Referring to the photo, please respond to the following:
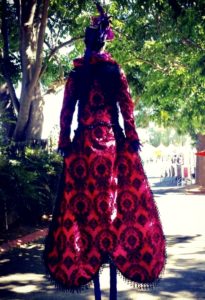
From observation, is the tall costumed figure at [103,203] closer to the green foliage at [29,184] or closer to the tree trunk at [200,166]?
the green foliage at [29,184]

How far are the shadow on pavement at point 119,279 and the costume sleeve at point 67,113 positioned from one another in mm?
1910

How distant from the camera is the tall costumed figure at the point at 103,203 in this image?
9.13 ft

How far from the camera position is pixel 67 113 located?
10.1 feet

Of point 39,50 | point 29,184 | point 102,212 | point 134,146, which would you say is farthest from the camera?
point 39,50

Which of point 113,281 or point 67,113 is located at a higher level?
point 67,113

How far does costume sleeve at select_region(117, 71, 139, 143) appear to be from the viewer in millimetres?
2975

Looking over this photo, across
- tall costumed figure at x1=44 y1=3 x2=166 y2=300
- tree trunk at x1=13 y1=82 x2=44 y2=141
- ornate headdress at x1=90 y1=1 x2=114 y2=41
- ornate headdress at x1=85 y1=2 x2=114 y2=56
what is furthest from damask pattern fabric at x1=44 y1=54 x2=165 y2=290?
tree trunk at x1=13 y1=82 x2=44 y2=141

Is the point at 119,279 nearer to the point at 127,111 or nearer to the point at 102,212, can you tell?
the point at 102,212

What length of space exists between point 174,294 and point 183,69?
28.9ft

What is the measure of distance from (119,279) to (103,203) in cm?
196

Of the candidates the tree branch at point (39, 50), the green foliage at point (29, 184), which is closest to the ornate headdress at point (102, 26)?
the green foliage at point (29, 184)

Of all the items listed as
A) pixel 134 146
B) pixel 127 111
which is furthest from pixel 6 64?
pixel 134 146

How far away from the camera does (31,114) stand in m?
9.45

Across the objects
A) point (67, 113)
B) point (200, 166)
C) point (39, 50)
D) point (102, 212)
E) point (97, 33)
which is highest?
point (39, 50)
